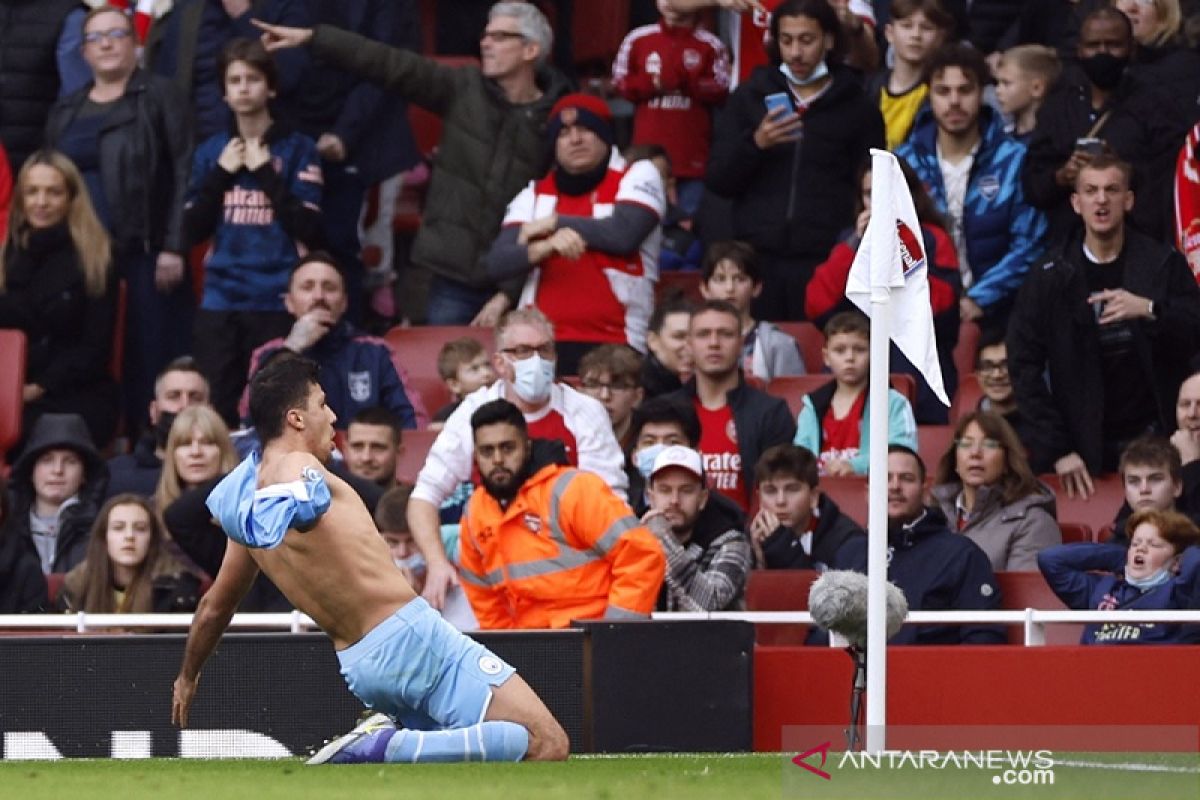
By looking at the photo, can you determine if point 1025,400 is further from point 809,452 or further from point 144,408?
point 144,408

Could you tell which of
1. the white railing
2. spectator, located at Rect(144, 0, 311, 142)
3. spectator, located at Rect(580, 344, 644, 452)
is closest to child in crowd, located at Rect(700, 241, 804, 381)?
spectator, located at Rect(580, 344, 644, 452)

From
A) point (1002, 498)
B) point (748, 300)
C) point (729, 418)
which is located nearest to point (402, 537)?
point (729, 418)

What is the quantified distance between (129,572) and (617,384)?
8.74 ft

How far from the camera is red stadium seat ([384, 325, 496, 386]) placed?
15367mm

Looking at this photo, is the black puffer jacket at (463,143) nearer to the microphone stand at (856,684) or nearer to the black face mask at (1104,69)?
the black face mask at (1104,69)

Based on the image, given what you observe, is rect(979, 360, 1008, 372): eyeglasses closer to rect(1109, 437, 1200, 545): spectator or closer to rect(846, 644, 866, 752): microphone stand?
rect(1109, 437, 1200, 545): spectator

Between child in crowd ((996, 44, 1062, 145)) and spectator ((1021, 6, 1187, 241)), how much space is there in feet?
1.14

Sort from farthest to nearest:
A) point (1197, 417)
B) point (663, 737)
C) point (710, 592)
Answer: point (1197, 417) → point (710, 592) → point (663, 737)

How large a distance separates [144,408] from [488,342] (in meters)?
2.22

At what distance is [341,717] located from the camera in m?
11.2

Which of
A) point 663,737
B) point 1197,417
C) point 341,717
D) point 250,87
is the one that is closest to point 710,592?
point 663,737

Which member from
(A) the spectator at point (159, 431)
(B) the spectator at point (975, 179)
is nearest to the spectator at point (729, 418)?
(B) the spectator at point (975, 179)

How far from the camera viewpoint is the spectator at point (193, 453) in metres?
13.0

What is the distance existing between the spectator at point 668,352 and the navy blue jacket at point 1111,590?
9.24ft
